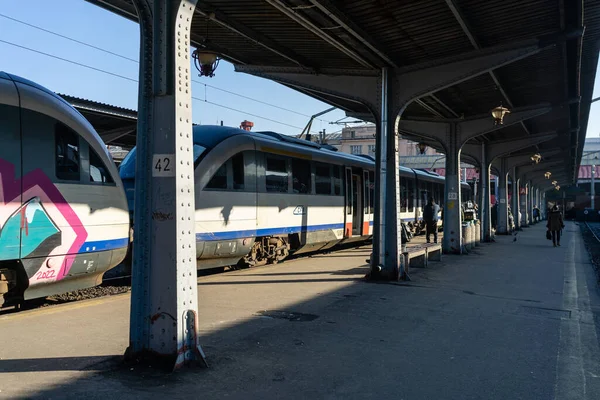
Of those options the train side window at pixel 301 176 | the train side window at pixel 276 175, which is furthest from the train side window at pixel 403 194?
the train side window at pixel 276 175

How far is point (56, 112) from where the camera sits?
21.3 ft

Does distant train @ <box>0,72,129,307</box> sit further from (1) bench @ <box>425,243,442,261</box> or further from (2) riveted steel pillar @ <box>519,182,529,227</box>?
(2) riveted steel pillar @ <box>519,182,529,227</box>

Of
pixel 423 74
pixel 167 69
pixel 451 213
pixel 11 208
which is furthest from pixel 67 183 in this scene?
pixel 451 213

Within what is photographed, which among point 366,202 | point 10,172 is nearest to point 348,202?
point 366,202

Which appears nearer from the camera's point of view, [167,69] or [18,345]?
[167,69]

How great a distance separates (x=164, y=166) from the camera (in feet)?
14.8

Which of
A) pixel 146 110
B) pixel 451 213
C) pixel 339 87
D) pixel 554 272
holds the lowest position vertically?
pixel 554 272

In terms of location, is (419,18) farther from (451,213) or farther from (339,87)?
(451,213)

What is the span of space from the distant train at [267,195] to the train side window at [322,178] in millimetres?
27

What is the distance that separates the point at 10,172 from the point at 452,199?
499 inches

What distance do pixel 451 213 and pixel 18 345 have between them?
13.1 metres

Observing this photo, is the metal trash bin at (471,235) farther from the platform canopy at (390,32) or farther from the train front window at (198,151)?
the train front window at (198,151)

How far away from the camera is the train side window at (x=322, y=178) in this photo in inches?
540

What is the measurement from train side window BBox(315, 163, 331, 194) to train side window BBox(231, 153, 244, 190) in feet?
11.3
